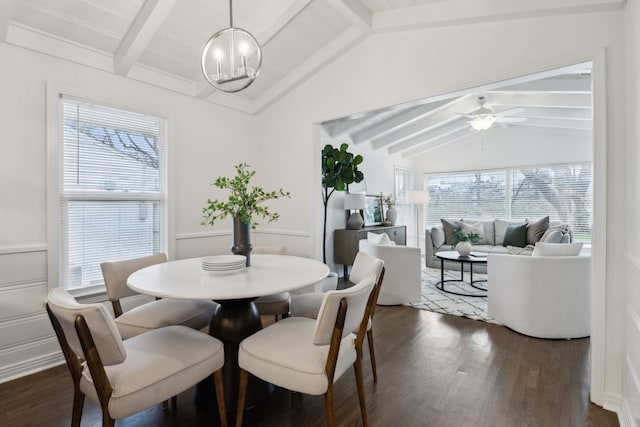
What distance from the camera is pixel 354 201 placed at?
5.31 m

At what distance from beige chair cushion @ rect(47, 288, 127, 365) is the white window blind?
166 centimetres

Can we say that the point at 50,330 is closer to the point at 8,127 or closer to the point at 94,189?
the point at 94,189

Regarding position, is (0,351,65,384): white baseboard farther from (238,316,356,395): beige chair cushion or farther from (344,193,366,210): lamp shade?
(344,193,366,210): lamp shade

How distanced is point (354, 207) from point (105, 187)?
3.47 meters

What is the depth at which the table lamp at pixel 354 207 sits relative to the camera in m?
5.32

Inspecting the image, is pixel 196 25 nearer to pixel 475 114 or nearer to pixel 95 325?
pixel 95 325

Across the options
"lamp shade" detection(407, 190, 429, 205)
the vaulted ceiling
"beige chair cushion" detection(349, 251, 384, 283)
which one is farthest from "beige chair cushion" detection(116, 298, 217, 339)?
"lamp shade" detection(407, 190, 429, 205)

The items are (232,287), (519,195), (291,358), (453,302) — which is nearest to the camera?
(291,358)

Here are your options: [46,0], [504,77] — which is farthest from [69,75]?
[504,77]

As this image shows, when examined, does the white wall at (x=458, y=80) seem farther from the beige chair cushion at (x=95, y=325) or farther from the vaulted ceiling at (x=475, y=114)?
the beige chair cushion at (x=95, y=325)

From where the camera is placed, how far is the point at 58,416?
6.26 feet

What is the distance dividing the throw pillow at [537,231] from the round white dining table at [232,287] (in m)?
4.89

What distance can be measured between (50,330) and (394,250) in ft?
10.9

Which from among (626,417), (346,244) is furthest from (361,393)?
(346,244)
